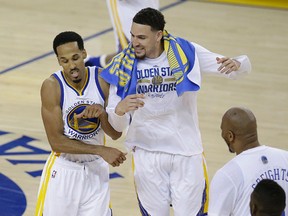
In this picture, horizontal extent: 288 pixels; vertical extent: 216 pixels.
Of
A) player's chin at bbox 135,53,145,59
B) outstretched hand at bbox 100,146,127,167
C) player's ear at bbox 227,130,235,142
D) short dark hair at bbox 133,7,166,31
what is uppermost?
short dark hair at bbox 133,7,166,31

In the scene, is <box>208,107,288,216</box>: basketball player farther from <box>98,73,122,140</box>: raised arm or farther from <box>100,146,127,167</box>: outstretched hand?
<box>98,73,122,140</box>: raised arm

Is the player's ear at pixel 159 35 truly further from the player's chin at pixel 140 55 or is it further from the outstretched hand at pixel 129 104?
the outstretched hand at pixel 129 104

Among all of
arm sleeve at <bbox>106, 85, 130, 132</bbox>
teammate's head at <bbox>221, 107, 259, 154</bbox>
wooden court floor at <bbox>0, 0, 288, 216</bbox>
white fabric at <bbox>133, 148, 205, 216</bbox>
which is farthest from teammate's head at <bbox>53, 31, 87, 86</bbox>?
wooden court floor at <bbox>0, 0, 288, 216</bbox>

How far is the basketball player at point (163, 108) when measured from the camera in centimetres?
598

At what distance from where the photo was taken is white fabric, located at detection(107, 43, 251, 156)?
6051 mm

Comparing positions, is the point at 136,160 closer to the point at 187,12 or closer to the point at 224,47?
the point at 224,47

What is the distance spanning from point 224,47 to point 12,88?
3.51 metres

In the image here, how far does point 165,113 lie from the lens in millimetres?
6133

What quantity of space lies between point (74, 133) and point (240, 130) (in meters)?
1.48


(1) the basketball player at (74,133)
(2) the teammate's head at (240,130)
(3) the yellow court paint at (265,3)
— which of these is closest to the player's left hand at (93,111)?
(1) the basketball player at (74,133)

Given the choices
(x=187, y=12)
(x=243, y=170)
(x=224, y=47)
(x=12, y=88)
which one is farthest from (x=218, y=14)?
(x=243, y=170)

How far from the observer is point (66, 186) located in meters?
6.02

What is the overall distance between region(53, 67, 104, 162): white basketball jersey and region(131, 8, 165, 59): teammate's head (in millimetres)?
389

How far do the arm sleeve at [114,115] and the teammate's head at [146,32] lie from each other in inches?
13.0
